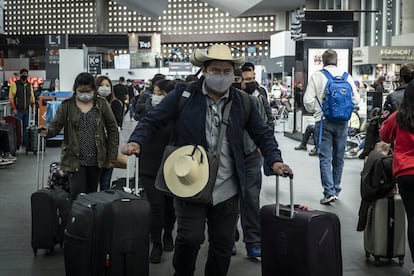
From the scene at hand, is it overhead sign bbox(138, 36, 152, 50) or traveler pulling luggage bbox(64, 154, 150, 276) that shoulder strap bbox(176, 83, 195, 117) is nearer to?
traveler pulling luggage bbox(64, 154, 150, 276)

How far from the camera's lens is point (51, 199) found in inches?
203

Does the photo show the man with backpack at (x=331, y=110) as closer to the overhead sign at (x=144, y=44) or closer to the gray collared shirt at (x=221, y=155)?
the gray collared shirt at (x=221, y=155)

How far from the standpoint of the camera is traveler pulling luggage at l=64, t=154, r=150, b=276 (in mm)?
→ 3588

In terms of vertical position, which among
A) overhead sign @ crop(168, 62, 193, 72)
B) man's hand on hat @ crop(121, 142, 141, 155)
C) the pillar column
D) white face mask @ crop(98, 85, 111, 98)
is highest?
the pillar column

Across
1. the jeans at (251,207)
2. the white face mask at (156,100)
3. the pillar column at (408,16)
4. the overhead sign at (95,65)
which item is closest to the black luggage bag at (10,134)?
the white face mask at (156,100)

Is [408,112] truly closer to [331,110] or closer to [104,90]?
[331,110]

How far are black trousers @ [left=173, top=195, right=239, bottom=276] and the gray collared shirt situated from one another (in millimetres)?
62

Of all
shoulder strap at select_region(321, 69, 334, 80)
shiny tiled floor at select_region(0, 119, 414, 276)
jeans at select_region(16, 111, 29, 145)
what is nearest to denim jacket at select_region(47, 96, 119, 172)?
shiny tiled floor at select_region(0, 119, 414, 276)

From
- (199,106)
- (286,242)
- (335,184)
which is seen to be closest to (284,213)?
(286,242)

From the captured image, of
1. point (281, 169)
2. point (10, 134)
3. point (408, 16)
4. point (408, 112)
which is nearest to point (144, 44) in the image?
point (408, 16)

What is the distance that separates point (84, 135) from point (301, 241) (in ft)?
7.58

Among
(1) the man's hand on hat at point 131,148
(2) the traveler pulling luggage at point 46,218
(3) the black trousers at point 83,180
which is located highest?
(1) the man's hand on hat at point 131,148

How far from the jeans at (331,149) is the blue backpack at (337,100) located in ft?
0.40

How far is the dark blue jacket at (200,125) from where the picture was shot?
353 centimetres
